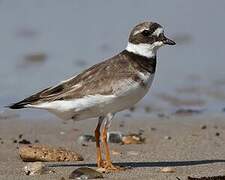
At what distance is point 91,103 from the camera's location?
735 centimetres

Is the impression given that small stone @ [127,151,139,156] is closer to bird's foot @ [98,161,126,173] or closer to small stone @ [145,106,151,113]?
bird's foot @ [98,161,126,173]

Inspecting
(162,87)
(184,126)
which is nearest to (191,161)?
(184,126)

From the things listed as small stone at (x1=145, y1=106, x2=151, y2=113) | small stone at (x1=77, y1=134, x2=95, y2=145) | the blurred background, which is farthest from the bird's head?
small stone at (x1=145, y1=106, x2=151, y2=113)

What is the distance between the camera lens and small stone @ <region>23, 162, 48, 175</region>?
704 cm

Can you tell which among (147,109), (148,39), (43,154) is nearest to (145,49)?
(148,39)

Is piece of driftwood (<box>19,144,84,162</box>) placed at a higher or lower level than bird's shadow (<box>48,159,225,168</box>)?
higher

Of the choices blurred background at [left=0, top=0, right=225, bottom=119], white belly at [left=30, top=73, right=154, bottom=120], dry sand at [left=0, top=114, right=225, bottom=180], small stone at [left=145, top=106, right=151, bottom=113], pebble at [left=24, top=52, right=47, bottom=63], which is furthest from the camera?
pebble at [left=24, top=52, right=47, bottom=63]

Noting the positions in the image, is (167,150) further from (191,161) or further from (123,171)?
(123,171)

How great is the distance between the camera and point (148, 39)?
7.69 meters

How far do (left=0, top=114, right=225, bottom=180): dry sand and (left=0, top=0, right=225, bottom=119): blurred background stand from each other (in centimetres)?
87

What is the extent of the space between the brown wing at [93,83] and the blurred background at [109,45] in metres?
3.45

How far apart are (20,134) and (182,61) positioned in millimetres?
5323

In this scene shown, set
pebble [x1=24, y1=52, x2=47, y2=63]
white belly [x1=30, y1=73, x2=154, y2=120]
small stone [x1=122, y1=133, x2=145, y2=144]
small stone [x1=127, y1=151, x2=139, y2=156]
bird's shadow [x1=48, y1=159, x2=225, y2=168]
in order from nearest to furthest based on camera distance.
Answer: white belly [x1=30, y1=73, x2=154, y2=120]
bird's shadow [x1=48, y1=159, x2=225, y2=168]
small stone [x1=127, y1=151, x2=139, y2=156]
small stone [x1=122, y1=133, x2=145, y2=144]
pebble [x1=24, y1=52, x2=47, y2=63]

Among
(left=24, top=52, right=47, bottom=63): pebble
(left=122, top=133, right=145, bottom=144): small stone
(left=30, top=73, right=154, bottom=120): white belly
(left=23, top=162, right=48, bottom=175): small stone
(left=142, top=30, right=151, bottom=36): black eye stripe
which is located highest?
(left=24, top=52, right=47, bottom=63): pebble
